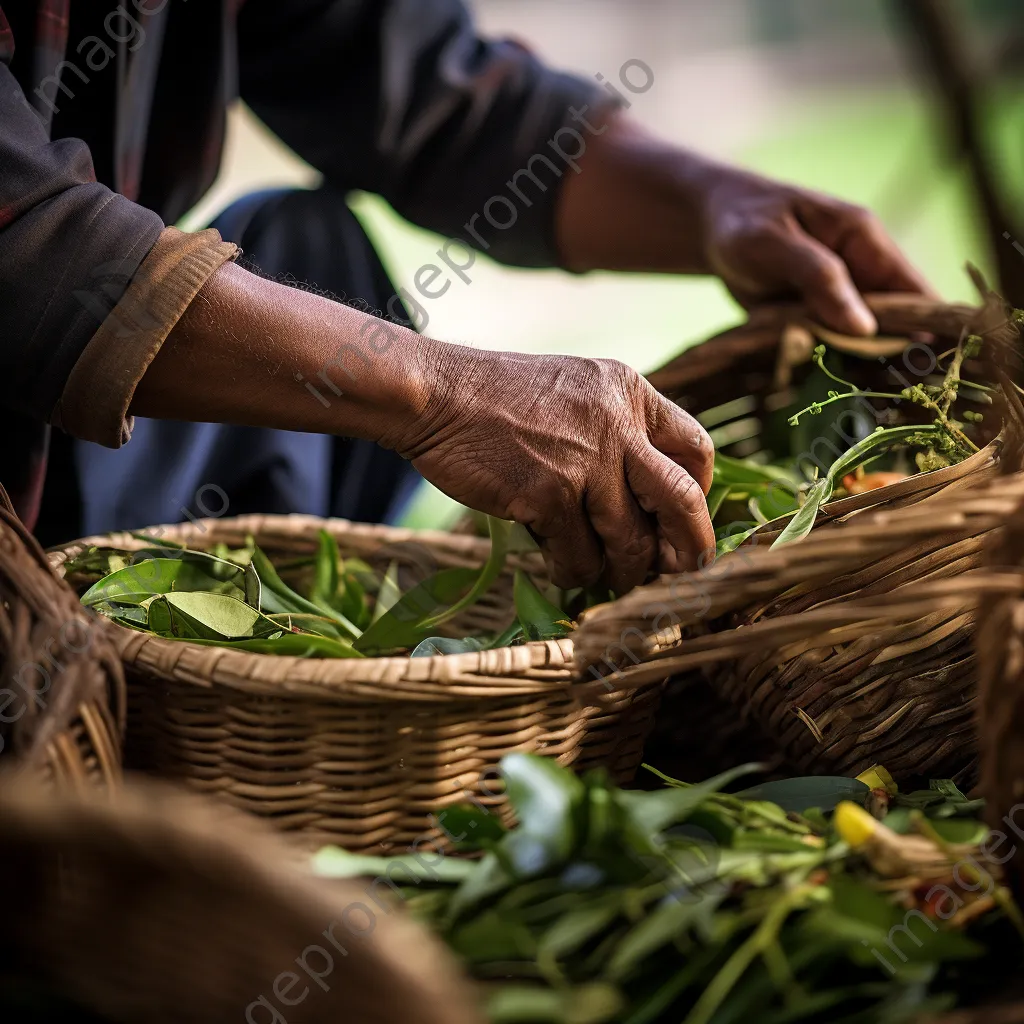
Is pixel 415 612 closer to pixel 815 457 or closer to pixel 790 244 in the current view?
pixel 815 457

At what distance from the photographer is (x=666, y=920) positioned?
0.47 metres

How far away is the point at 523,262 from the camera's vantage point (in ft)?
3.98

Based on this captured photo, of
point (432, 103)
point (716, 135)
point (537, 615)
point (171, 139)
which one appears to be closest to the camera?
point (537, 615)

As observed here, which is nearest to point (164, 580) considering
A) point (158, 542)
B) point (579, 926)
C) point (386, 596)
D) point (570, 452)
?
point (158, 542)

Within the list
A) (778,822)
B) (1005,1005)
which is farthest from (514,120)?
(1005,1005)

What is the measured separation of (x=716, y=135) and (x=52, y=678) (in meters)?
4.25

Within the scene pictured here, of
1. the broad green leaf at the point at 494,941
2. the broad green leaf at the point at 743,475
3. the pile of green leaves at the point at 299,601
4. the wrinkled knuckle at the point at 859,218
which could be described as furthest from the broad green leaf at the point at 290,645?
the wrinkled knuckle at the point at 859,218

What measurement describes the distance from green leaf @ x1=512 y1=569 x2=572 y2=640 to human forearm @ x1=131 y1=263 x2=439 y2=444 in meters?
0.14

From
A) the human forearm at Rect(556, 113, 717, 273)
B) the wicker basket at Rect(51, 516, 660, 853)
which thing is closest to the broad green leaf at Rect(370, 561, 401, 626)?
the wicker basket at Rect(51, 516, 660, 853)

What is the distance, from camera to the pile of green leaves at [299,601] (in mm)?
681

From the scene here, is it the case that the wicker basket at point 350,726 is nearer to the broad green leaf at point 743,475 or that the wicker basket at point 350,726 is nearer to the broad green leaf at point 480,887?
the broad green leaf at point 480,887

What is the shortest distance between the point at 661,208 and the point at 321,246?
1.18 feet

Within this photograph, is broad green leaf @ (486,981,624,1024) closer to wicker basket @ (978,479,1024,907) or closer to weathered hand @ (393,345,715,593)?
wicker basket @ (978,479,1024,907)

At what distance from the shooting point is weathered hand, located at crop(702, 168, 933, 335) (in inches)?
37.1
